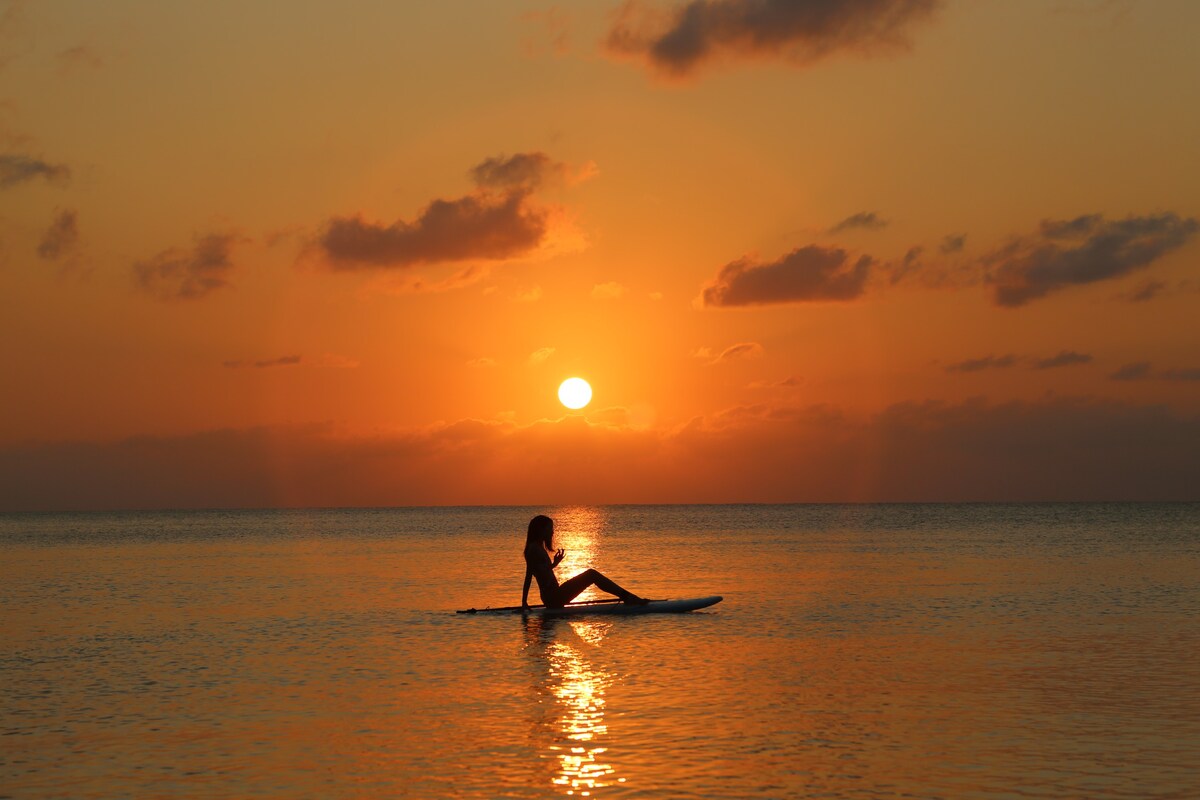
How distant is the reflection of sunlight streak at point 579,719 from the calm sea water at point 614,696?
0.07m

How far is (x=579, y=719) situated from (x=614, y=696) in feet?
7.31

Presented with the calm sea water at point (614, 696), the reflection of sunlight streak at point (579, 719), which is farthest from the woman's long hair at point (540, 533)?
the reflection of sunlight streak at point (579, 719)

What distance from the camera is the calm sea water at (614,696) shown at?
52.4 feet

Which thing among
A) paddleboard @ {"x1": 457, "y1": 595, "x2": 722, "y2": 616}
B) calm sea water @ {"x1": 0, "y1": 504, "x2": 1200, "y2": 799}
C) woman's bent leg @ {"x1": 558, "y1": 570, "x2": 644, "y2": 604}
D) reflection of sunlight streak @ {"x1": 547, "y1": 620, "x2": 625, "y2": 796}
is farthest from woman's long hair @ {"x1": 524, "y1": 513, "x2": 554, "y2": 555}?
reflection of sunlight streak @ {"x1": 547, "y1": 620, "x2": 625, "y2": 796}

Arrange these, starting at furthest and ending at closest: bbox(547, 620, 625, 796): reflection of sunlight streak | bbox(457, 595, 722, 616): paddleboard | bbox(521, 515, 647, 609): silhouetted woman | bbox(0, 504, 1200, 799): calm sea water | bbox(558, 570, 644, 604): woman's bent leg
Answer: bbox(457, 595, 722, 616): paddleboard, bbox(558, 570, 644, 604): woman's bent leg, bbox(521, 515, 647, 609): silhouetted woman, bbox(0, 504, 1200, 799): calm sea water, bbox(547, 620, 625, 796): reflection of sunlight streak

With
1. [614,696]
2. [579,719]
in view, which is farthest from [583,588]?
[579,719]

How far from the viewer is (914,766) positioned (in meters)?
A: 16.3

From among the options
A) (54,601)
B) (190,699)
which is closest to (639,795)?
(190,699)

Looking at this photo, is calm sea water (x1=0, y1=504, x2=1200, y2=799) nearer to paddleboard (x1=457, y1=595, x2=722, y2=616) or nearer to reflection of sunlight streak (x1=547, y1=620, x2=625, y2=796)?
reflection of sunlight streak (x1=547, y1=620, x2=625, y2=796)

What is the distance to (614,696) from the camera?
21984mm

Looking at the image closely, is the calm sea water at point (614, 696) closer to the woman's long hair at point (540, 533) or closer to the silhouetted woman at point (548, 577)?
the silhouetted woman at point (548, 577)

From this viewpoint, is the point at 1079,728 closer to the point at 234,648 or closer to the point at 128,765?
the point at 128,765

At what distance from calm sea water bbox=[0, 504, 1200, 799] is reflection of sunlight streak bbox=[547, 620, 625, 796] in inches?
2.8

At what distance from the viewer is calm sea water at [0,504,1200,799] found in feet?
52.4
